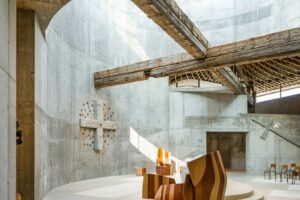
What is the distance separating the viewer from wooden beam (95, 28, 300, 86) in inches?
277

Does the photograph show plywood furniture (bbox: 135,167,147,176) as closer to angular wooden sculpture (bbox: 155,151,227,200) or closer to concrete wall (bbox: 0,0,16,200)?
angular wooden sculpture (bbox: 155,151,227,200)

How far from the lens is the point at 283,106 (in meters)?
18.2

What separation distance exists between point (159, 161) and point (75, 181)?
3473mm

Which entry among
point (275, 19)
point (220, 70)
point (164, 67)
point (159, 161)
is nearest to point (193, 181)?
point (164, 67)

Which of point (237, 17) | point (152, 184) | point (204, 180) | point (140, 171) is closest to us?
point (204, 180)

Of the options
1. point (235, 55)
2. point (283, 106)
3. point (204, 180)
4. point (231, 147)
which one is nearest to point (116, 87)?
point (235, 55)

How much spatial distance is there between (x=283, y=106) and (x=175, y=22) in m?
13.9

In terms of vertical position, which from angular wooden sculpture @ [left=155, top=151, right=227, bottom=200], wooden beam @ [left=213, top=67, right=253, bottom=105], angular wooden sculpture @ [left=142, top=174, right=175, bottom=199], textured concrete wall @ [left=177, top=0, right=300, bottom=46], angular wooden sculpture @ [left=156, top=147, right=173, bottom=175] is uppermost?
textured concrete wall @ [left=177, top=0, right=300, bottom=46]

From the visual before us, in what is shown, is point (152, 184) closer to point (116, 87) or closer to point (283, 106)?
point (116, 87)

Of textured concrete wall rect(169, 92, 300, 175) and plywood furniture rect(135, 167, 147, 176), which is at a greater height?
textured concrete wall rect(169, 92, 300, 175)

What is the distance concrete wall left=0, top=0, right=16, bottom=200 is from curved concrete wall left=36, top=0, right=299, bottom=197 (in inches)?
165

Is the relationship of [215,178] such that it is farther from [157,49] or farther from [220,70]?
[157,49]

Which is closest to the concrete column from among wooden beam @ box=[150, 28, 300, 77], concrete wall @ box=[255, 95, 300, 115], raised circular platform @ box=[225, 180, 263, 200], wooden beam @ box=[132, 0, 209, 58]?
wooden beam @ box=[132, 0, 209, 58]

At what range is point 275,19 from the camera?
12.4m
